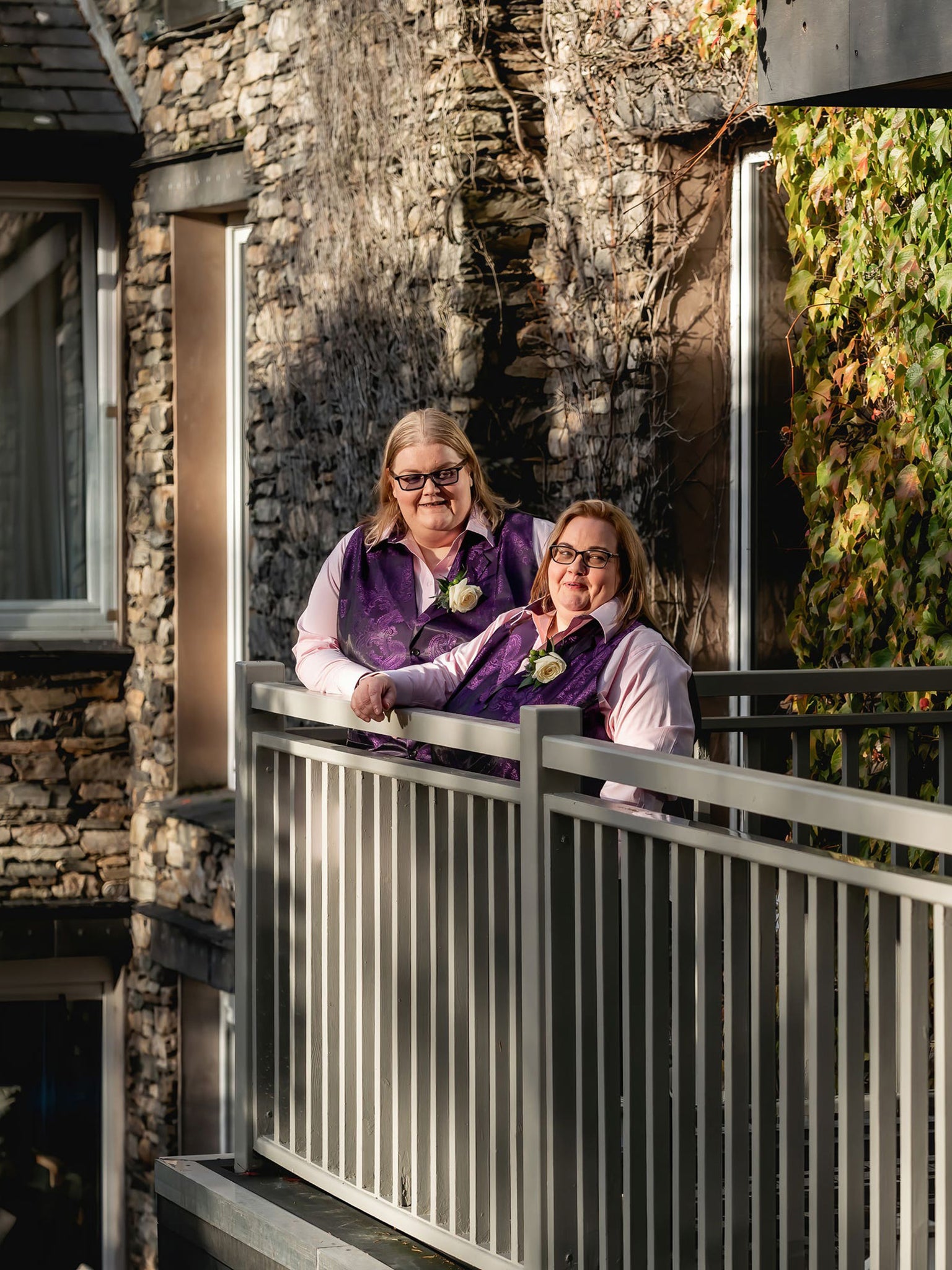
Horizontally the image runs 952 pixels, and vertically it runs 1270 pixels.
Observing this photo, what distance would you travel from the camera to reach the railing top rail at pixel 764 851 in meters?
1.99

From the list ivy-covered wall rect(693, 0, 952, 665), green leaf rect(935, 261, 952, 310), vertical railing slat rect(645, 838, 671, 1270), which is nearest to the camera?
vertical railing slat rect(645, 838, 671, 1270)

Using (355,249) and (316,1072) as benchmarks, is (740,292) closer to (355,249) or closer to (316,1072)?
(355,249)

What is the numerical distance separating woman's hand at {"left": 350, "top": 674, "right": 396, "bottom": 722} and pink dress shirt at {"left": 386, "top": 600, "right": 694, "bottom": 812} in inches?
3.3

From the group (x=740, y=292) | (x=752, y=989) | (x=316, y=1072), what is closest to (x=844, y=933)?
(x=752, y=989)

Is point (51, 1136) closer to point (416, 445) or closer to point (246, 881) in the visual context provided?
point (246, 881)

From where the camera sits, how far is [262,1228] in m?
3.64

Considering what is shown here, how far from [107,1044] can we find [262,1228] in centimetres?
691

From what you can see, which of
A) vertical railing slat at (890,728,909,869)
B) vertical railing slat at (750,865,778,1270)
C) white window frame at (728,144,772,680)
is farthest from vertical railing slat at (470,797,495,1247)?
white window frame at (728,144,772,680)

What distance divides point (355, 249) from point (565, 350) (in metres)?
1.38

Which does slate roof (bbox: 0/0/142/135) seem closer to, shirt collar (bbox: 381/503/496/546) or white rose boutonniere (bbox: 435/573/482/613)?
shirt collar (bbox: 381/503/496/546)

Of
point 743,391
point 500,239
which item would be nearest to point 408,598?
point 743,391

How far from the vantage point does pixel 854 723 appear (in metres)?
4.11

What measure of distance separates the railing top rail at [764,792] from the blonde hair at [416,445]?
1.38 meters

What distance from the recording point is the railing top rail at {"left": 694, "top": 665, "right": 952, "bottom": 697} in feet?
13.7
